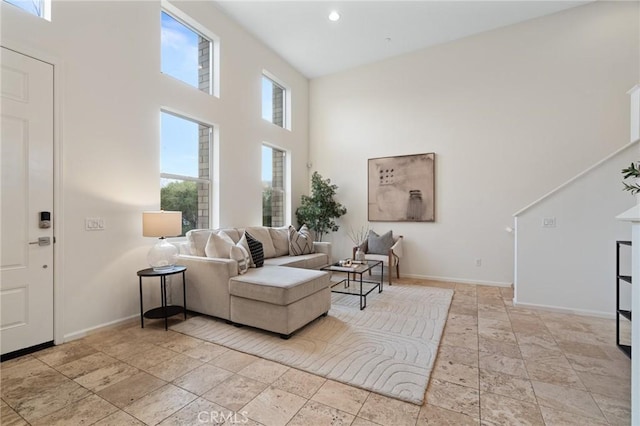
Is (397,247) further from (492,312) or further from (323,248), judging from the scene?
(492,312)

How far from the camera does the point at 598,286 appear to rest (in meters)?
3.24

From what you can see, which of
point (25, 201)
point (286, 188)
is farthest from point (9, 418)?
point (286, 188)

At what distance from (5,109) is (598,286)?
6042 mm

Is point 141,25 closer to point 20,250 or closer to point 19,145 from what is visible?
point 19,145

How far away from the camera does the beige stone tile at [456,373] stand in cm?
198

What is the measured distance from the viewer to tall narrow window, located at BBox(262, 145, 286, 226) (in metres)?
5.38

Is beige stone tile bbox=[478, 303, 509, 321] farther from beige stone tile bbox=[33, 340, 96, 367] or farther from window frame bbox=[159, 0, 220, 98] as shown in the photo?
window frame bbox=[159, 0, 220, 98]

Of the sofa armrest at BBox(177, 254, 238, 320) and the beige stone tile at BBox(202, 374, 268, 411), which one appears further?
the sofa armrest at BBox(177, 254, 238, 320)

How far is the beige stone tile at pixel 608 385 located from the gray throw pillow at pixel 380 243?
316cm

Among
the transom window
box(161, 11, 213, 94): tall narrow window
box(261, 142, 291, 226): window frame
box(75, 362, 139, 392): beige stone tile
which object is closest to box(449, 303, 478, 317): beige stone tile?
box(75, 362, 139, 392): beige stone tile

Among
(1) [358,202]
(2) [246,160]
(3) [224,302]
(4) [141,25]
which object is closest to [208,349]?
(3) [224,302]

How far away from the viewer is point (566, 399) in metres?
1.79

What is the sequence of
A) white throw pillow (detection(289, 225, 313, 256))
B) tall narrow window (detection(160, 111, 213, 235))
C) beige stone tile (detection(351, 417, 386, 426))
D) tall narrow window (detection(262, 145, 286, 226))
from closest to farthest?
beige stone tile (detection(351, 417, 386, 426)) → tall narrow window (detection(160, 111, 213, 235)) → white throw pillow (detection(289, 225, 313, 256)) → tall narrow window (detection(262, 145, 286, 226))

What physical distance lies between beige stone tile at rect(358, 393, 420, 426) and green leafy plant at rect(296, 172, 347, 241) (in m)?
4.00
